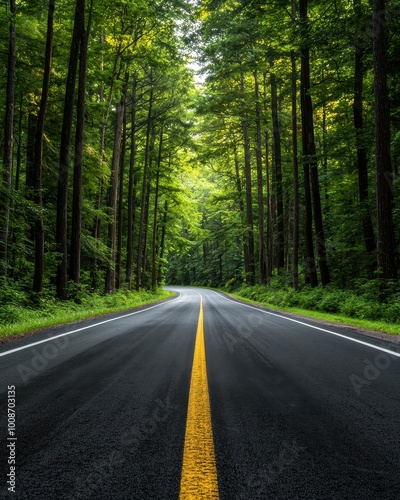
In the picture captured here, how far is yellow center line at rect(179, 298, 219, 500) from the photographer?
1.66 metres

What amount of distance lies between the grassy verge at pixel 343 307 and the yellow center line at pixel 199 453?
691 centimetres

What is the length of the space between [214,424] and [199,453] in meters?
0.46

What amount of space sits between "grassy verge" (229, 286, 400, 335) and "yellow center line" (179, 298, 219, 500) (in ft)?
22.7

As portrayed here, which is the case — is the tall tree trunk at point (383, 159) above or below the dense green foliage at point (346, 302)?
above

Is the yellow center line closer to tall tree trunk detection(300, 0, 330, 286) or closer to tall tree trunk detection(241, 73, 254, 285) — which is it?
tall tree trunk detection(300, 0, 330, 286)

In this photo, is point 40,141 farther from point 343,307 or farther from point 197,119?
point 197,119

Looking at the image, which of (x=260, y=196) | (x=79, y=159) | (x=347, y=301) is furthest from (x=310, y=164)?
(x=79, y=159)

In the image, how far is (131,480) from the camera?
5.75 feet

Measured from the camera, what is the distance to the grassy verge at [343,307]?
31.9ft

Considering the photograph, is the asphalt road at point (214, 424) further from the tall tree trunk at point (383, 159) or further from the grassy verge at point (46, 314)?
the tall tree trunk at point (383, 159)

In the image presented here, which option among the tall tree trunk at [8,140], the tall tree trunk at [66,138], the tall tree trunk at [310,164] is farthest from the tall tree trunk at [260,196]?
the tall tree trunk at [8,140]

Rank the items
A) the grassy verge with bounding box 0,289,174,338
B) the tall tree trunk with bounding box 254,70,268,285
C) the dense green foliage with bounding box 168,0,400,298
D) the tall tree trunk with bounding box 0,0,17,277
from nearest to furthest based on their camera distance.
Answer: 1. the grassy verge with bounding box 0,289,174,338
2. the tall tree trunk with bounding box 0,0,17,277
3. the dense green foliage with bounding box 168,0,400,298
4. the tall tree trunk with bounding box 254,70,268,285

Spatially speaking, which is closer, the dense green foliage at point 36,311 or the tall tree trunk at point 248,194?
the dense green foliage at point 36,311

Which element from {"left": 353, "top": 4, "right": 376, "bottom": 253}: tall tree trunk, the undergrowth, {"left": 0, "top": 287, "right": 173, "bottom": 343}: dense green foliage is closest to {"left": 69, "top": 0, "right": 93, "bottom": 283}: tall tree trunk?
{"left": 0, "top": 287, "right": 173, "bottom": 343}: dense green foliage
